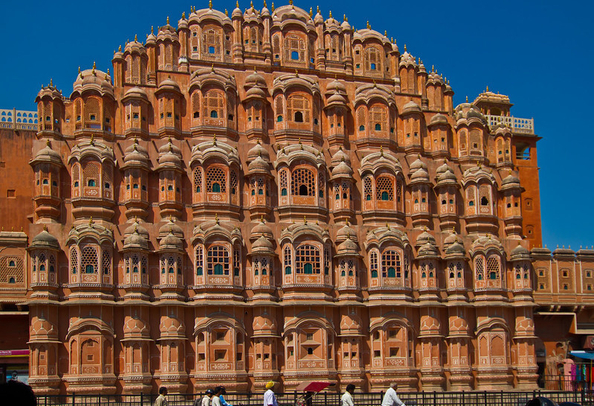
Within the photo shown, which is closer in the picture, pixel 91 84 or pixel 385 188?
pixel 91 84

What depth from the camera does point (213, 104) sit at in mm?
41062

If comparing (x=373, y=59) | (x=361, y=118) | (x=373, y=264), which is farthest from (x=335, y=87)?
(x=373, y=264)

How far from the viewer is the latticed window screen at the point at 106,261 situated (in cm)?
3636

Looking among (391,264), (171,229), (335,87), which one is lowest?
(391,264)

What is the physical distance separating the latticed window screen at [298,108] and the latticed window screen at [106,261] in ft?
44.2

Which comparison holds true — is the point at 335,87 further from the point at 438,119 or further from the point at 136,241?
the point at 136,241

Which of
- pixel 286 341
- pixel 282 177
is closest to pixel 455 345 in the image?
pixel 286 341

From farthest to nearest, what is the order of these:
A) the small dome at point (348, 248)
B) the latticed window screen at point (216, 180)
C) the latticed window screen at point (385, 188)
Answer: the latticed window screen at point (385, 188) → the latticed window screen at point (216, 180) → the small dome at point (348, 248)

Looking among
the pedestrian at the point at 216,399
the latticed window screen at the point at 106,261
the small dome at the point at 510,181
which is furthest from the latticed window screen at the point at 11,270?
the small dome at the point at 510,181

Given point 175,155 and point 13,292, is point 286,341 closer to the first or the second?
point 175,155

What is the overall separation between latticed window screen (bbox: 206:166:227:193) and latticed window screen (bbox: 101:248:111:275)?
21.3ft

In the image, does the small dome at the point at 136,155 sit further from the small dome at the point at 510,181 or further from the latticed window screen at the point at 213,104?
the small dome at the point at 510,181

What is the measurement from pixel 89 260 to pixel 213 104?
11537mm

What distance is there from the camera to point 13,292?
36562 mm
